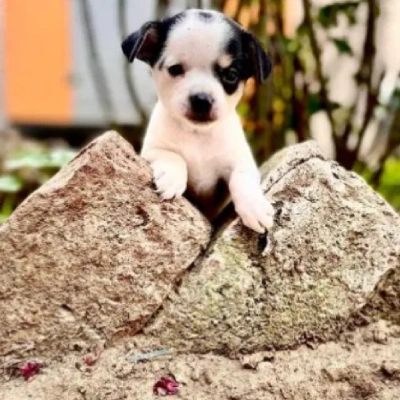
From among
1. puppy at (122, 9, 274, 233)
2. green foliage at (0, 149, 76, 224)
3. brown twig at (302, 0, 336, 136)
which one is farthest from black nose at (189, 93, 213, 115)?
brown twig at (302, 0, 336, 136)

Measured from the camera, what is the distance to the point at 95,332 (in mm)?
1261

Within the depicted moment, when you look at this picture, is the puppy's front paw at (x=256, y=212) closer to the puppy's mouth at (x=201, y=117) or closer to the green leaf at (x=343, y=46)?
the puppy's mouth at (x=201, y=117)

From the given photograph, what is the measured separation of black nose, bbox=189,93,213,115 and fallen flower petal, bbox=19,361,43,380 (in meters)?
0.48

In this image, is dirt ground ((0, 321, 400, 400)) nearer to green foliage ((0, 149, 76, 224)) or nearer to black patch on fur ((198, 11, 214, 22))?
black patch on fur ((198, 11, 214, 22))

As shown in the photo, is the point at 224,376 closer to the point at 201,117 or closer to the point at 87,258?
the point at 87,258

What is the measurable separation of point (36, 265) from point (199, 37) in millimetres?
459

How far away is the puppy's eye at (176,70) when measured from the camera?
1.36 m

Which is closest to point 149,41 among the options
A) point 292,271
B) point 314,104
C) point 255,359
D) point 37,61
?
point 292,271

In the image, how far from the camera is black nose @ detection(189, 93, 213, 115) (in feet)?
4.32

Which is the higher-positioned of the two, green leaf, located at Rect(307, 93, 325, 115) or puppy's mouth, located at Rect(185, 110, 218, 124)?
puppy's mouth, located at Rect(185, 110, 218, 124)

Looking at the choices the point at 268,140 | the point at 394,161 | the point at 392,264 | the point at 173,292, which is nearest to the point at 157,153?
the point at 173,292

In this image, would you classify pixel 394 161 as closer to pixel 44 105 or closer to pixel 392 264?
pixel 392 264

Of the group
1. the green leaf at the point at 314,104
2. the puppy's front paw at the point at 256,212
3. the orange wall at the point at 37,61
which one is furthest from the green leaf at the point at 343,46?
the orange wall at the point at 37,61

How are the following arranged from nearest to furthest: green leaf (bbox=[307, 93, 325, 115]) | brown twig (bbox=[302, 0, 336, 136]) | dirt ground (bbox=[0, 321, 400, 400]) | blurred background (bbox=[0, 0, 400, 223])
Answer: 1. dirt ground (bbox=[0, 321, 400, 400])
2. brown twig (bbox=[302, 0, 336, 136])
3. blurred background (bbox=[0, 0, 400, 223])
4. green leaf (bbox=[307, 93, 325, 115])
